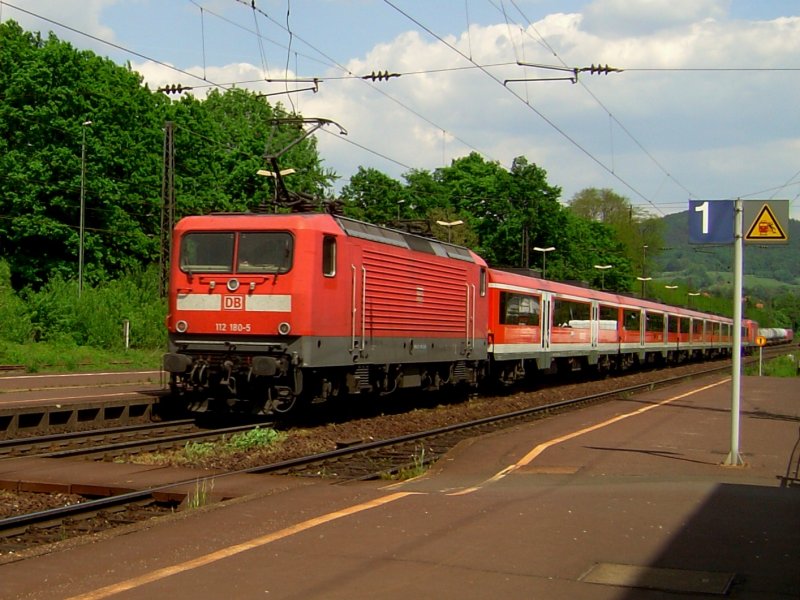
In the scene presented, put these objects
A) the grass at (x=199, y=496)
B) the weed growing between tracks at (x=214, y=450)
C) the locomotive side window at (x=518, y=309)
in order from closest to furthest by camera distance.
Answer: the grass at (x=199, y=496) < the weed growing between tracks at (x=214, y=450) < the locomotive side window at (x=518, y=309)

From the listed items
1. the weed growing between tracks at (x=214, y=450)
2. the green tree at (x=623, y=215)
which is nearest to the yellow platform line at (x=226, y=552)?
the weed growing between tracks at (x=214, y=450)

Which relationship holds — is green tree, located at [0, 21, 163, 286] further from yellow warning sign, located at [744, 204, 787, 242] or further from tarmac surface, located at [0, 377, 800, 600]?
tarmac surface, located at [0, 377, 800, 600]

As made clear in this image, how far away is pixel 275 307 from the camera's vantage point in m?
15.8

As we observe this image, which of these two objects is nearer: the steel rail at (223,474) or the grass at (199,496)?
the steel rail at (223,474)

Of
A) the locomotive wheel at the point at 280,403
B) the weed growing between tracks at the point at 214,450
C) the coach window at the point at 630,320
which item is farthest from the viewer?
the coach window at the point at 630,320

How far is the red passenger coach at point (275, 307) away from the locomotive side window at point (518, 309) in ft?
25.7

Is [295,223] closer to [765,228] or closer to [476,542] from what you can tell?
[765,228]

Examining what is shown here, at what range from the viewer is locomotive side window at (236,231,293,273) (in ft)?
52.5

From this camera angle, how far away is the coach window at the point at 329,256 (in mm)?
16219

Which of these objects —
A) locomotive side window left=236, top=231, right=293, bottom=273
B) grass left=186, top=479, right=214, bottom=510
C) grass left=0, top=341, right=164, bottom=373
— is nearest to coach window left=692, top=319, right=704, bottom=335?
grass left=0, top=341, right=164, bottom=373

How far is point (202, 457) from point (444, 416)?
7792mm

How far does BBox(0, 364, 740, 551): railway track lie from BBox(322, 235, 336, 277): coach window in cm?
301

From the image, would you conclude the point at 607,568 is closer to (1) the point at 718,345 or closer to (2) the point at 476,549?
(2) the point at 476,549

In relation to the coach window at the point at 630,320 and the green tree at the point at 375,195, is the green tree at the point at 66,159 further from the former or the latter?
the green tree at the point at 375,195
